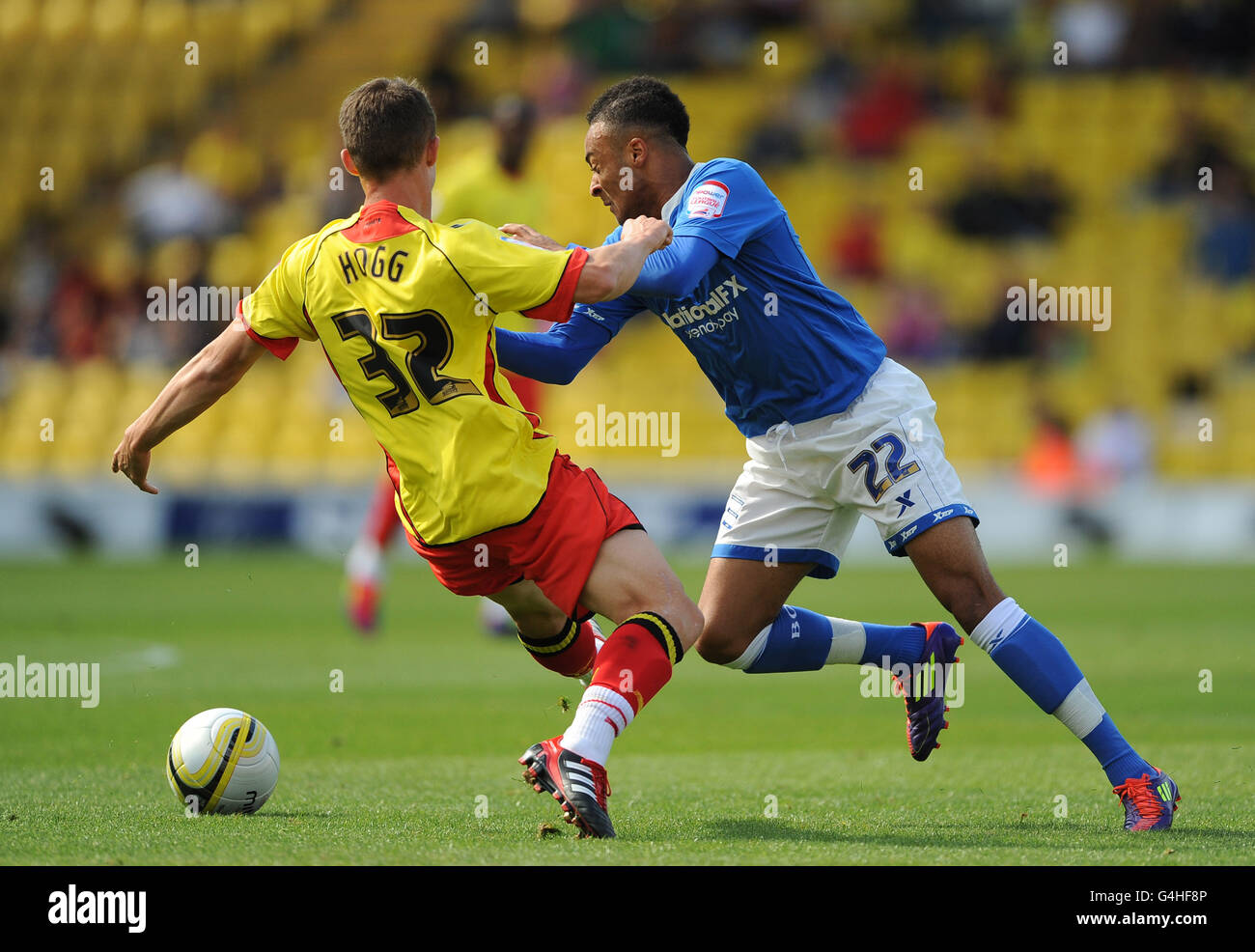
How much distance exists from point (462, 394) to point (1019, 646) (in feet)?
6.53

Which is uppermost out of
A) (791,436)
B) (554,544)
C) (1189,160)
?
(1189,160)

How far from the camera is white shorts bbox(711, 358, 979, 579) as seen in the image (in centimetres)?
541

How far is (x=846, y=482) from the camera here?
5.64m

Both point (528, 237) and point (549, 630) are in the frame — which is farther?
point (549, 630)

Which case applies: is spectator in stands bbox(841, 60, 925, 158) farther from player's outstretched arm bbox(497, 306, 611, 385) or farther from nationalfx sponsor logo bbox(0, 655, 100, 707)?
player's outstretched arm bbox(497, 306, 611, 385)

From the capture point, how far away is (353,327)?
4844 mm

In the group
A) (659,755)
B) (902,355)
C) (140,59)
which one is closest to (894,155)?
(902,355)

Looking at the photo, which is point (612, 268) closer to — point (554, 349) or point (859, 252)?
point (554, 349)

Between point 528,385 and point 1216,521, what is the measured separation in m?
10.1

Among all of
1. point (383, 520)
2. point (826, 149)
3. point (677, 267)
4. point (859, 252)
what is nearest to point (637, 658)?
point (677, 267)

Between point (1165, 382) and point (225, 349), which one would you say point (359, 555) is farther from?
point (1165, 382)

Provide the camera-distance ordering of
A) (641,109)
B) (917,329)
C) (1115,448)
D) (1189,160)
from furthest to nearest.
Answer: (1189,160) → (917,329) → (1115,448) → (641,109)

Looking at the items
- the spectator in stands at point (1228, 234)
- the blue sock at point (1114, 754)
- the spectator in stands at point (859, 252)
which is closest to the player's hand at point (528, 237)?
the blue sock at point (1114, 754)
